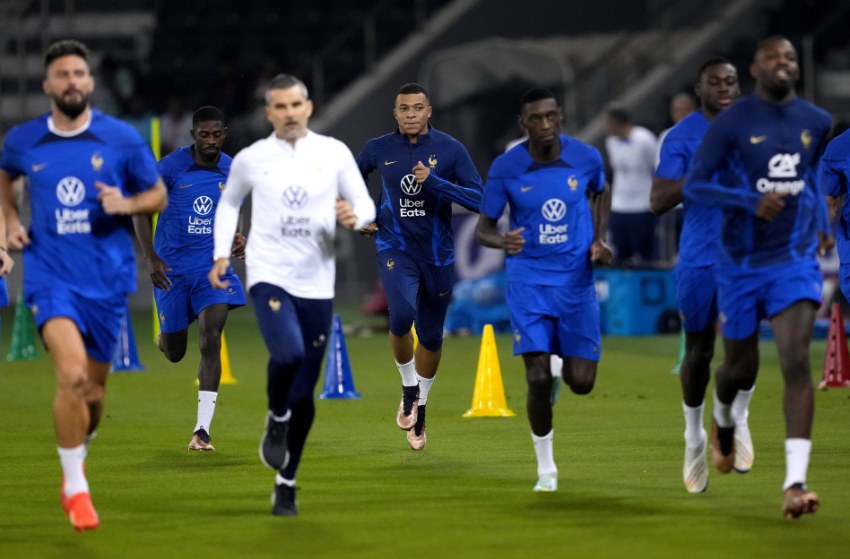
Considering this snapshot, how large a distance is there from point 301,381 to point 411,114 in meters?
3.58

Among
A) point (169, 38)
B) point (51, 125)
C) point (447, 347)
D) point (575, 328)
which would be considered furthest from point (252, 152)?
point (169, 38)

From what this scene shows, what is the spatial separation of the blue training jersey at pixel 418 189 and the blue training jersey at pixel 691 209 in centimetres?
261

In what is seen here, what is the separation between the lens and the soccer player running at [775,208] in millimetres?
8539

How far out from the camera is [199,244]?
12.2 m

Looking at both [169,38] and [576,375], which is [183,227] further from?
[169,38]

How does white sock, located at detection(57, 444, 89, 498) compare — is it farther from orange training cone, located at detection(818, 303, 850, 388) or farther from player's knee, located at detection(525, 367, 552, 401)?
orange training cone, located at detection(818, 303, 850, 388)

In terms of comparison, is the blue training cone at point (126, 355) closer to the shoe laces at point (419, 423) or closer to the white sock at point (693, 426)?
the shoe laces at point (419, 423)

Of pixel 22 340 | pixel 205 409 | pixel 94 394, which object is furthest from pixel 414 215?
Result: pixel 22 340

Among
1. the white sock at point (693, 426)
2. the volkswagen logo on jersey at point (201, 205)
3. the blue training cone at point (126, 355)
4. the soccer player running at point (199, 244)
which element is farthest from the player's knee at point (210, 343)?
the blue training cone at point (126, 355)

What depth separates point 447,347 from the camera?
68.0 ft

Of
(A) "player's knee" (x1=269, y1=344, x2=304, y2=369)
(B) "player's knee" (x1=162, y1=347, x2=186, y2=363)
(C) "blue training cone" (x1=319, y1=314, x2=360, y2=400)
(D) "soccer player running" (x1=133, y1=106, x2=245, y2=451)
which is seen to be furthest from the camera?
(C) "blue training cone" (x1=319, y1=314, x2=360, y2=400)

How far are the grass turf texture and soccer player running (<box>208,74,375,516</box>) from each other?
511mm

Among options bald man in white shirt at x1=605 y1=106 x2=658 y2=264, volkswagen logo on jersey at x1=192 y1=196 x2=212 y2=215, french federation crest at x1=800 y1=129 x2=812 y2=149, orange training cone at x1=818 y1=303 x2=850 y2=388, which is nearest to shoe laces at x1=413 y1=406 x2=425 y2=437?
volkswagen logo on jersey at x1=192 y1=196 x2=212 y2=215

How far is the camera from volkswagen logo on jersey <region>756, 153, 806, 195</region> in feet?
28.3
